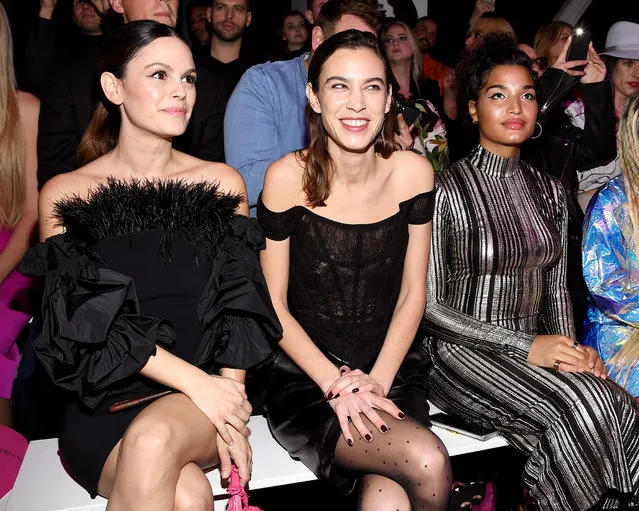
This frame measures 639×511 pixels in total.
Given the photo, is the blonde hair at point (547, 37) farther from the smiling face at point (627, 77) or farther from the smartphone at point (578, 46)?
the smartphone at point (578, 46)

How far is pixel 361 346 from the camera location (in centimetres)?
280

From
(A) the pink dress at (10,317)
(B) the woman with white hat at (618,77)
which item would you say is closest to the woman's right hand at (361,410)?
(A) the pink dress at (10,317)

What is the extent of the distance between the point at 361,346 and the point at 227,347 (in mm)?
572

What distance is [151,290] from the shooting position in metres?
2.46

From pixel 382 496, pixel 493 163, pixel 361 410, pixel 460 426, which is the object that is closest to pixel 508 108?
pixel 493 163

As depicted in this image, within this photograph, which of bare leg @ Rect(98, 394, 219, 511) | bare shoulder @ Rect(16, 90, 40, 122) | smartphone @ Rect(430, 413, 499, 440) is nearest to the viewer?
bare leg @ Rect(98, 394, 219, 511)

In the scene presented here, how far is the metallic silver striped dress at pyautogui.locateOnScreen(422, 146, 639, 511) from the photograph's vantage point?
2584 millimetres

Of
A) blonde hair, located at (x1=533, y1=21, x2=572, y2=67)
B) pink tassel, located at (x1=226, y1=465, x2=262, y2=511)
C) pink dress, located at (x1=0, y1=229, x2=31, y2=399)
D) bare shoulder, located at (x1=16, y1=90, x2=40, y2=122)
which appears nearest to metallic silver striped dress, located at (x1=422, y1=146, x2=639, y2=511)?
pink tassel, located at (x1=226, y1=465, x2=262, y2=511)

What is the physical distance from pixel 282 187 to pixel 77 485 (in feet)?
3.80

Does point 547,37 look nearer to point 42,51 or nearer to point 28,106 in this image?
point 42,51

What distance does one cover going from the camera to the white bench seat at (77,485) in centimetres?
230

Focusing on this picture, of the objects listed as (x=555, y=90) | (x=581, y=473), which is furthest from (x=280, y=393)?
(x=555, y=90)

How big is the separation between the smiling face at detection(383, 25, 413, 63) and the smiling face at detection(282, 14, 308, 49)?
1.61 m

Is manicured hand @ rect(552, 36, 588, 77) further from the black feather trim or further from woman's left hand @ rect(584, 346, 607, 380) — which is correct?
the black feather trim
